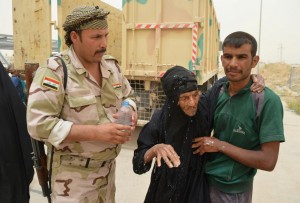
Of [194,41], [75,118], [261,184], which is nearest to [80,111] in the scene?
[75,118]

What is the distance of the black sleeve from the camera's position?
1631mm

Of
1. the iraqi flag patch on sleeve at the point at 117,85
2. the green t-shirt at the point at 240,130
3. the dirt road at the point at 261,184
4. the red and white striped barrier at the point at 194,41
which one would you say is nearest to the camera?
the green t-shirt at the point at 240,130

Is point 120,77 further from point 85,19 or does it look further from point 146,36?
point 146,36

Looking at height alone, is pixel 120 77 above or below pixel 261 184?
above

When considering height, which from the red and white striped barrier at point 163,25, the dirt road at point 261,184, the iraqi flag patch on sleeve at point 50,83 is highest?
the red and white striped barrier at point 163,25

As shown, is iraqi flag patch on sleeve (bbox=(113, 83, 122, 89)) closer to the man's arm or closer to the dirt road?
the man's arm

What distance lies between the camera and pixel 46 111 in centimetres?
148

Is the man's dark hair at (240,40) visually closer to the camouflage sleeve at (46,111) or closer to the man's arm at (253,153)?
the man's arm at (253,153)

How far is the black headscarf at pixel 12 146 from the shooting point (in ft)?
6.25

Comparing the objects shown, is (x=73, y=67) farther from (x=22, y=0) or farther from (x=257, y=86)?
(x=22, y=0)

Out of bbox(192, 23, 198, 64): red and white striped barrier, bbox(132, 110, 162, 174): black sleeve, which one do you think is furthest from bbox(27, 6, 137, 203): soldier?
bbox(192, 23, 198, 64): red and white striped barrier

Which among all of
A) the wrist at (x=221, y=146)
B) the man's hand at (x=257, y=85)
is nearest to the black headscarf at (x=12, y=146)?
the wrist at (x=221, y=146)

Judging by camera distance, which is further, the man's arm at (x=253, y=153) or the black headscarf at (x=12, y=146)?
the black headscarf at (x=12, y=146)

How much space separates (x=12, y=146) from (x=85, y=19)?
981 mm
